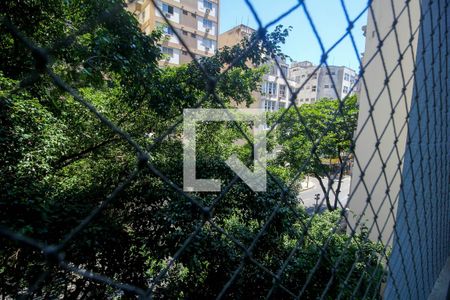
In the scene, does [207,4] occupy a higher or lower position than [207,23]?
higher

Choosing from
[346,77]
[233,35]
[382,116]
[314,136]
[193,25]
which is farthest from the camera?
[346,77]

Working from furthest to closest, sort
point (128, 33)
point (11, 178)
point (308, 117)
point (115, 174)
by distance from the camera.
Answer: point (308, 117)
point (115, 174)
point (128, 33)
point (11, 178)

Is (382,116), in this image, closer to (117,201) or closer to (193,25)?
(117,201)

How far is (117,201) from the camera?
7.54ft

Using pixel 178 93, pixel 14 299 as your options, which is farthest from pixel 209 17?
pixel 14 299

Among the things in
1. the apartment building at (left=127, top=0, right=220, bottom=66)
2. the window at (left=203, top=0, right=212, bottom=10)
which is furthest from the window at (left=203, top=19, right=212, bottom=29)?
the window at (left=203, top=0, right=212, bottom=10)

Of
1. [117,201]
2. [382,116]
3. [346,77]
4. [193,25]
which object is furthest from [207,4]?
[117,201]

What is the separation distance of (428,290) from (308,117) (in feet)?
15.5

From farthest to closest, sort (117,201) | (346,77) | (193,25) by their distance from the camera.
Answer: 1. (346,77)
2. (193,25)
3. (117,201)

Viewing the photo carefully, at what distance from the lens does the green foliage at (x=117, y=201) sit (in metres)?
1.69

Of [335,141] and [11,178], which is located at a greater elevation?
[335,141]

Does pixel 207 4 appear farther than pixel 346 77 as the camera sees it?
No

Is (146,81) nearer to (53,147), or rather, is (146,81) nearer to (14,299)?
(53,147)

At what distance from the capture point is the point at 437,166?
1392 millimetres
